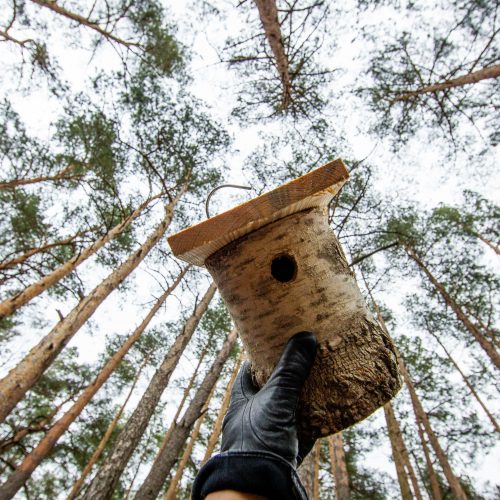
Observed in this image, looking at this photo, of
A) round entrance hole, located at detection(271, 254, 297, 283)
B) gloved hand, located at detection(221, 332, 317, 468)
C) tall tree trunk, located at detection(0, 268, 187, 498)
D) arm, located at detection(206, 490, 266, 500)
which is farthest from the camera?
tall tree trunk, located at detection(0, 268, 187, 498)

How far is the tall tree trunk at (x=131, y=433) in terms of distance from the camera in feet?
14.4

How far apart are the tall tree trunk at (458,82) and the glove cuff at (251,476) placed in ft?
20.9

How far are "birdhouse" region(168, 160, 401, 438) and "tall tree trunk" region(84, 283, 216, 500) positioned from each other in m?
4.30

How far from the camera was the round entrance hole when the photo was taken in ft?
4.47

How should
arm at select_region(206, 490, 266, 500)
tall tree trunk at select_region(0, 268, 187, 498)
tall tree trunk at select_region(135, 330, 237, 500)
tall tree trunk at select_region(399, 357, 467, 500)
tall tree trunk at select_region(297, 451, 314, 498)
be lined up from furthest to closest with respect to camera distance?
tall tree trunk at select_region(399, 357, 467, 500)
tall tree trunk at select_region(0, 268, 187, 498)
tall tree trunk at select_region(135, 330, 237, 500)
tall tree trunk at select_region(297, 451, 314, 498)
arm at select_region(206, 490, 266, 500)

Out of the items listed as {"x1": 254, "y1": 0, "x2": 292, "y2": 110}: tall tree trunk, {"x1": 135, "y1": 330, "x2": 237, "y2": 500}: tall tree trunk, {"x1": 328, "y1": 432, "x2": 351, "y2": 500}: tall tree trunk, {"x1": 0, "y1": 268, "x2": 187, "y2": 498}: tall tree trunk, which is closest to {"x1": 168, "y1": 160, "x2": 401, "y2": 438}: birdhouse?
{"x1": 254, "y1": 0, "x2": 292, "y2": 110}: tall tree trunk

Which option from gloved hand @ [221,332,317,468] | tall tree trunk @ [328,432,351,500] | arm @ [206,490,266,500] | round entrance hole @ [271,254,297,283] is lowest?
arm @ [206,490,266,500]

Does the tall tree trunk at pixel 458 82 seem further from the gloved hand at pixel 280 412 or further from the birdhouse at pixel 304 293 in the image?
the gloved hand at pixel 280 412

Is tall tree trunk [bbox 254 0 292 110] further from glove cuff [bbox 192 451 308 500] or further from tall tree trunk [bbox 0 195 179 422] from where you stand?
glove cuff [bbox 192 451 308 500]

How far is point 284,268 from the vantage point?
147 centimetres

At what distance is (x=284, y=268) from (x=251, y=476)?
2.73 feet

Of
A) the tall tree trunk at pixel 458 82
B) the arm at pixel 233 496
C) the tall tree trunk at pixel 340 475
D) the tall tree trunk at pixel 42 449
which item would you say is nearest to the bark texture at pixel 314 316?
the arm at pixel 233 496

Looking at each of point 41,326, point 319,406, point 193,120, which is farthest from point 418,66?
point 41,326

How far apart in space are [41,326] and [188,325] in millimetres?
11315
